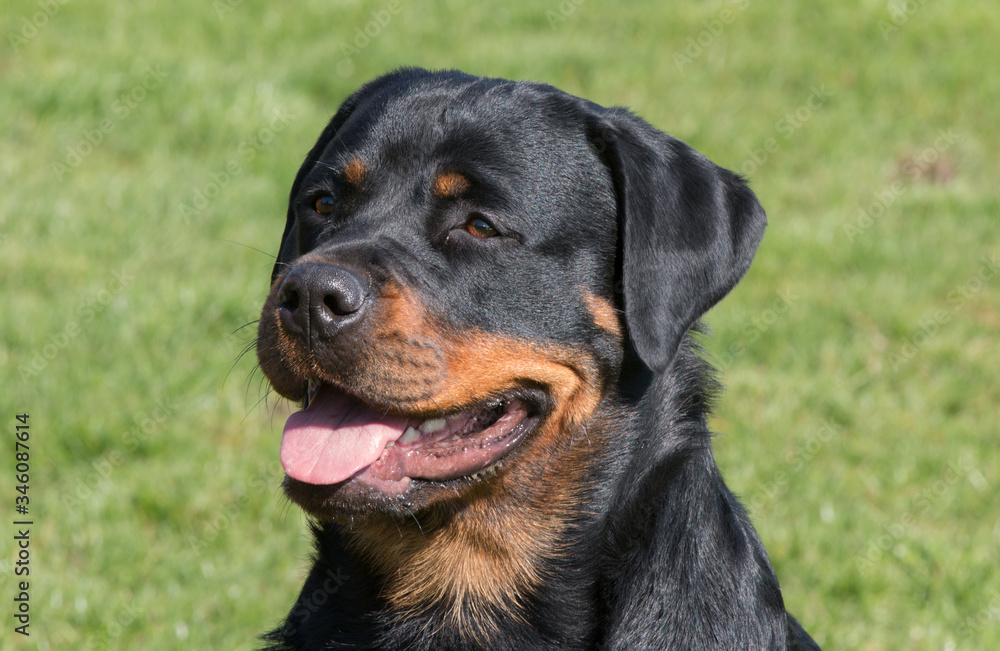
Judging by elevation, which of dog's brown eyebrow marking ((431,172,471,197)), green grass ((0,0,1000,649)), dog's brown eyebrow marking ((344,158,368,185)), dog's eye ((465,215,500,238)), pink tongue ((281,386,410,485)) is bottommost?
green grass ((0,0,1000,649))

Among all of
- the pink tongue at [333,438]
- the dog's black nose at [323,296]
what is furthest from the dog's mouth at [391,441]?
the dog's black nose at [323,296]

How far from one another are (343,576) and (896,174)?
6749 millimetres

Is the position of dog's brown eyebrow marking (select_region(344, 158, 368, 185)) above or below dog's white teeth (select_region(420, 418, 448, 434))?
above

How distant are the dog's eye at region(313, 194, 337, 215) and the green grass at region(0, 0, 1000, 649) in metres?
1.69

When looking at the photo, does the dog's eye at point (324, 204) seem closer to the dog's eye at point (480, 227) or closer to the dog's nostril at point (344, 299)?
the dog's eye at point (480, 227)

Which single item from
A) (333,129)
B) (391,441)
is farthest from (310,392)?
(333,129)

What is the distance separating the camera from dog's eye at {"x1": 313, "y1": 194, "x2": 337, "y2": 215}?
3375 mm

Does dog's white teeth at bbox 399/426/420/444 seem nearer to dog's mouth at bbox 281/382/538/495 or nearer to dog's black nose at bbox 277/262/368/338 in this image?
dog's mouth at bbox 281/382/538/495

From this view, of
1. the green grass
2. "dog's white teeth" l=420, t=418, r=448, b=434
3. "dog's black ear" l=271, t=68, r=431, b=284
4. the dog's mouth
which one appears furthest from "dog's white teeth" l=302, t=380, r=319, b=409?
the green grass

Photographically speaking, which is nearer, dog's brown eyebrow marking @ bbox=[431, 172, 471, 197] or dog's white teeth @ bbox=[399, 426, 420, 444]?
dog's white teeth @ bbox=[399, 426, 420, 444]

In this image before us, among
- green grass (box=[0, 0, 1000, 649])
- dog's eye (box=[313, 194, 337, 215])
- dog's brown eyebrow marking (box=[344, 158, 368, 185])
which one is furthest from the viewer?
green grass (box=[0, 0, 1000, 649])

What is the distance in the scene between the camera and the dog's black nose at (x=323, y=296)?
2752mm

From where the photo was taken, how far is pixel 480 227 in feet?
10.2

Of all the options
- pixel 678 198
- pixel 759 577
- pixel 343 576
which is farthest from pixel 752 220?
pixel 343 576
